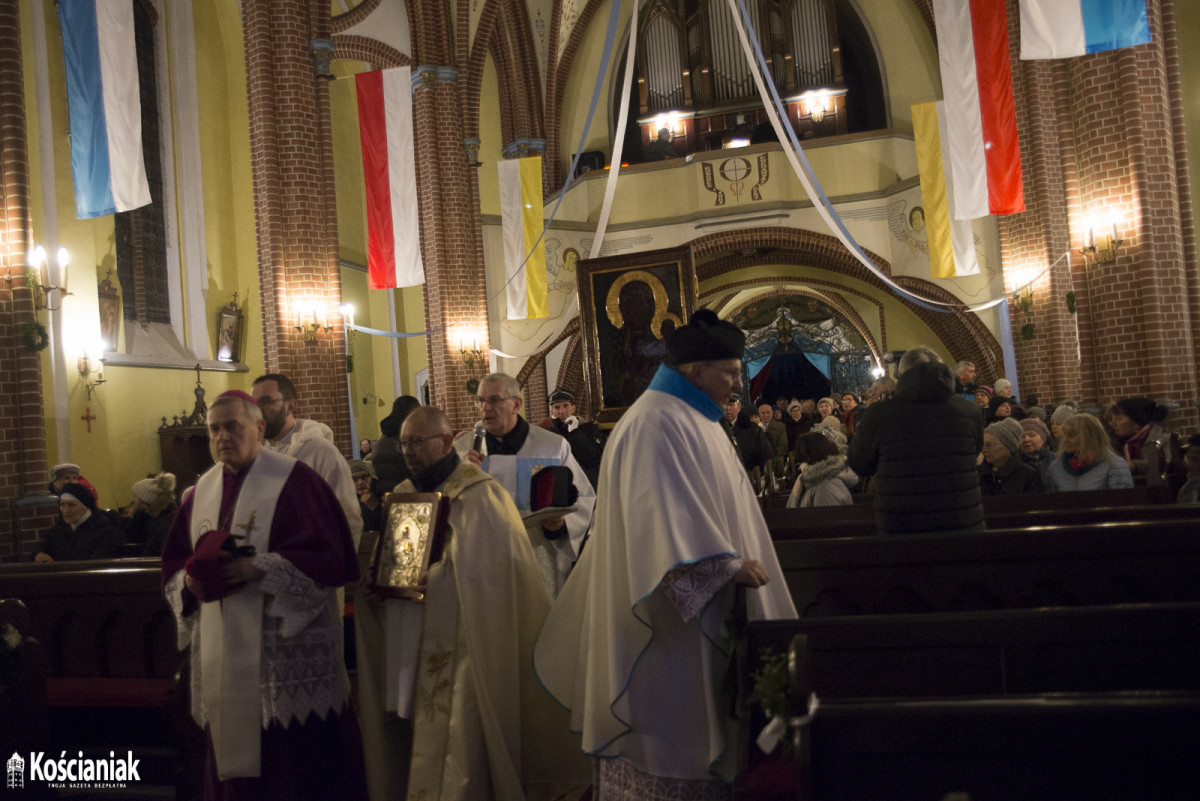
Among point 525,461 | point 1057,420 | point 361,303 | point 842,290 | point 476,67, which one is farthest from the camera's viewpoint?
point 842,290

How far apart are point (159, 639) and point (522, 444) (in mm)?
1968

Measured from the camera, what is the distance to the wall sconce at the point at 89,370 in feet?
37.3

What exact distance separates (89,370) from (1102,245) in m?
10.7

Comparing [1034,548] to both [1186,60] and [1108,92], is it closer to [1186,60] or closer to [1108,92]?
[1108,92]

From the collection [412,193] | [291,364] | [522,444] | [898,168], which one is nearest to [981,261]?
[898,168]

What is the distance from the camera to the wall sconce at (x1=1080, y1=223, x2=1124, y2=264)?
29.8ft

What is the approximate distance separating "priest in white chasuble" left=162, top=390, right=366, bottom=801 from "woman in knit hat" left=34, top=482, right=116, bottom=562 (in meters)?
3.50

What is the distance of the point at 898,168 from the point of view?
56.1 feet

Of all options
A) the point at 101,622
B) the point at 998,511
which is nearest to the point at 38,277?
the point at 101,622

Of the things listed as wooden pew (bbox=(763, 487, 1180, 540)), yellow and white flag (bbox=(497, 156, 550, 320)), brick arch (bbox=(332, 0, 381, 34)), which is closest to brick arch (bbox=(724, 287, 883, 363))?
yellow and white flag (bbox=(497, 156, 550, 320))

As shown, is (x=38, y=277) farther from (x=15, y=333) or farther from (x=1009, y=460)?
(x=1009, y=460)

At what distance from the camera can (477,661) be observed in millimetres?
3701

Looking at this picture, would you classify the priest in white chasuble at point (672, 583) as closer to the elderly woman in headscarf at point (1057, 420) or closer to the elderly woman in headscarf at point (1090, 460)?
the elderly woman in headscarf at point (1090, 460)

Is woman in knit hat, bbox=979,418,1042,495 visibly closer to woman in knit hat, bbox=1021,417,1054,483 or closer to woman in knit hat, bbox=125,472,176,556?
woman in knit hat, bbox=1021,417,1054,483
